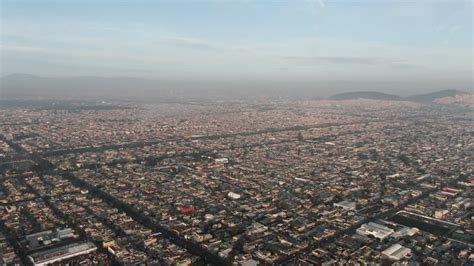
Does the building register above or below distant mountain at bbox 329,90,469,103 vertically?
below

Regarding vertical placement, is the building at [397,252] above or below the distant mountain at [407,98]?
below

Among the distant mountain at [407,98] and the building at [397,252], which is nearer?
the building at [397,252]

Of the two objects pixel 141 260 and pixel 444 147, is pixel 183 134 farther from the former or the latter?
pixel 141 260

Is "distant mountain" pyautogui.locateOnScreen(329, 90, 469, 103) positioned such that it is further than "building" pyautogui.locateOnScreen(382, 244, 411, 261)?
Yes

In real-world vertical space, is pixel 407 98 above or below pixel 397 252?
above

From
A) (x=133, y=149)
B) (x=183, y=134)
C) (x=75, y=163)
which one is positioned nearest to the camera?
(x=75, y=163)

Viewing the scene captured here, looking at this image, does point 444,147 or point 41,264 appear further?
point 444,147

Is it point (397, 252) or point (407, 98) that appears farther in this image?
point (407, 98)

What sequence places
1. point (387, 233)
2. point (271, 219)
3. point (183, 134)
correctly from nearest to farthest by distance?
1. point (387, 233)
2. point (271, 219)
3. point (183, 134)

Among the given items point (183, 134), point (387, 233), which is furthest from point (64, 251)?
Result: point (183, 134)
